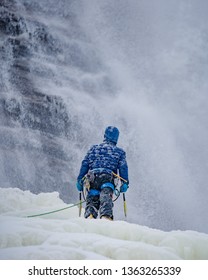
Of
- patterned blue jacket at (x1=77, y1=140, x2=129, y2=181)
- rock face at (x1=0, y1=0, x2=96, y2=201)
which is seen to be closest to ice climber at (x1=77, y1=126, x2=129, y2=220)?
patterned blue jacket at (x1=77, y1=140, x2=129, y2=181)

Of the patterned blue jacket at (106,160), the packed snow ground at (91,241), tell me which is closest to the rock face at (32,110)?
the patterned blue jacket at (106,160)

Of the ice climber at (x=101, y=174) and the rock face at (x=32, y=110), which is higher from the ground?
the rock face at (x=32, y=110)

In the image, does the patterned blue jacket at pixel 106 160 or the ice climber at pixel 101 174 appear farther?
the patterned blue jacket at pixel 106 160

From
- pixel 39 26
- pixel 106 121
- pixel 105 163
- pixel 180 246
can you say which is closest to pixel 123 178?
pixel 105 163

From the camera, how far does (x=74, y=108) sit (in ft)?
99.8

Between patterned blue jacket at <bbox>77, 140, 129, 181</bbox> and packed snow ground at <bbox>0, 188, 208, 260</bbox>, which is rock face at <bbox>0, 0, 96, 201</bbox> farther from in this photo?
packed snow ground at <bbox>0, 188, 208, 260</bbox>

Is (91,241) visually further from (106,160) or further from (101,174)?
(106,160)

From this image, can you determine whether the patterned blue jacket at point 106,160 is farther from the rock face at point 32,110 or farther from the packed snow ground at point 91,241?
the rock face at point 32,110

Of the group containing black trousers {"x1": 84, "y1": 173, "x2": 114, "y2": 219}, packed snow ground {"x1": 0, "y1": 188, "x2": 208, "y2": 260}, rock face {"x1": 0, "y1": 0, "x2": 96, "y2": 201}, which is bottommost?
packed snow ground {"x1": 0, "y1": 188, "x2": 208, "y2": 260}

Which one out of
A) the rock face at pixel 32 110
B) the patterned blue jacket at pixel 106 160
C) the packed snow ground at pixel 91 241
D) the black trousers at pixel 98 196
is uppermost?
the rock face at pixel 32 110

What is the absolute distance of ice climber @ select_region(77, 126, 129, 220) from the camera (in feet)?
20.9

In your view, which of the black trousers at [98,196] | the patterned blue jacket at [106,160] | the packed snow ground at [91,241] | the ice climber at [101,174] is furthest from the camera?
the patterned blue jacket at [106,160]

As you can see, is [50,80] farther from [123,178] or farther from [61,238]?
[61,238]

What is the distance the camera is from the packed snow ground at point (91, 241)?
4.09 m
